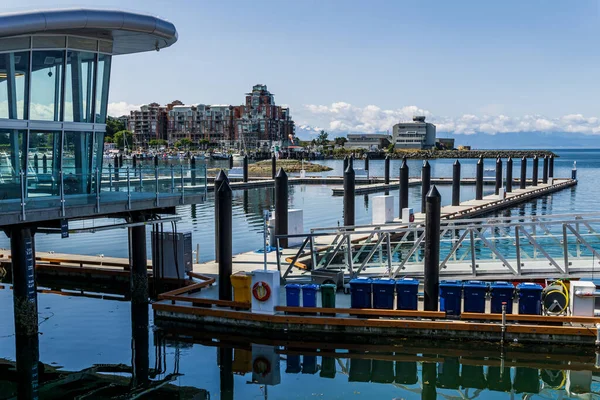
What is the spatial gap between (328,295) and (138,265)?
7.47 m

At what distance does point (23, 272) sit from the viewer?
1925cm

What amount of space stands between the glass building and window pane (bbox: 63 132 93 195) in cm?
3

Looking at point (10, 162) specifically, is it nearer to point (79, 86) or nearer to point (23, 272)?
point (23, 272)

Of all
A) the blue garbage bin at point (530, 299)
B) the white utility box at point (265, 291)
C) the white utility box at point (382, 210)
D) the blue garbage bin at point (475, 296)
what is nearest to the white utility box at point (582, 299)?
the blue garbage bin at point (530, 299)

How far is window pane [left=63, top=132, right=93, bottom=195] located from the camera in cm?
2012

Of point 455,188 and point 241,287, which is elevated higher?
point 455,188

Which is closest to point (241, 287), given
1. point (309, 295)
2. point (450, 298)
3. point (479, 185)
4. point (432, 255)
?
point (309, 295)

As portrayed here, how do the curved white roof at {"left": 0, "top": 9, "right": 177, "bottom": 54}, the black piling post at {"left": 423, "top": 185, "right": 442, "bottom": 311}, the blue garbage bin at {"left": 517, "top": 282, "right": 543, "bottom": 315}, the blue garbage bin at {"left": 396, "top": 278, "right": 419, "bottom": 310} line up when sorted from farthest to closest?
the black piling post at {"left": 423, "top": 185, "right": 442, "bottom": 311} < the blue garbage bin at {"left": 396, "top": 278, "right": 419, "bottom": 310} < the blue garbage bin at {"left": 517, "top": 282, "right": 543, "bottom": 315} < the curved white roof at {"left": 0, "top": 9, "right": 177, "bottom": 54}

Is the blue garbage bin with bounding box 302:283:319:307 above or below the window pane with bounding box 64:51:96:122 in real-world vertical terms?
below

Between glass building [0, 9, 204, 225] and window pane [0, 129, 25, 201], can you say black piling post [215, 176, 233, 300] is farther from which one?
window pane [0, 129, 25, 201]

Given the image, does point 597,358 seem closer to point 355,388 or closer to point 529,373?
point 529,373

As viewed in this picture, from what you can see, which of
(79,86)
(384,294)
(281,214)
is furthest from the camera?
(281,214)

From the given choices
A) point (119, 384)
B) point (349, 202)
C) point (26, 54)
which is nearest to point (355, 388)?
point (119, 384)

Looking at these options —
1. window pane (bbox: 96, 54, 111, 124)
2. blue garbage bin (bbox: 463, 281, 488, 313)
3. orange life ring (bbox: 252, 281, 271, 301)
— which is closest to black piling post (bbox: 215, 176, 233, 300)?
orange life ring (bbox: 252, 281, 271, 301)
